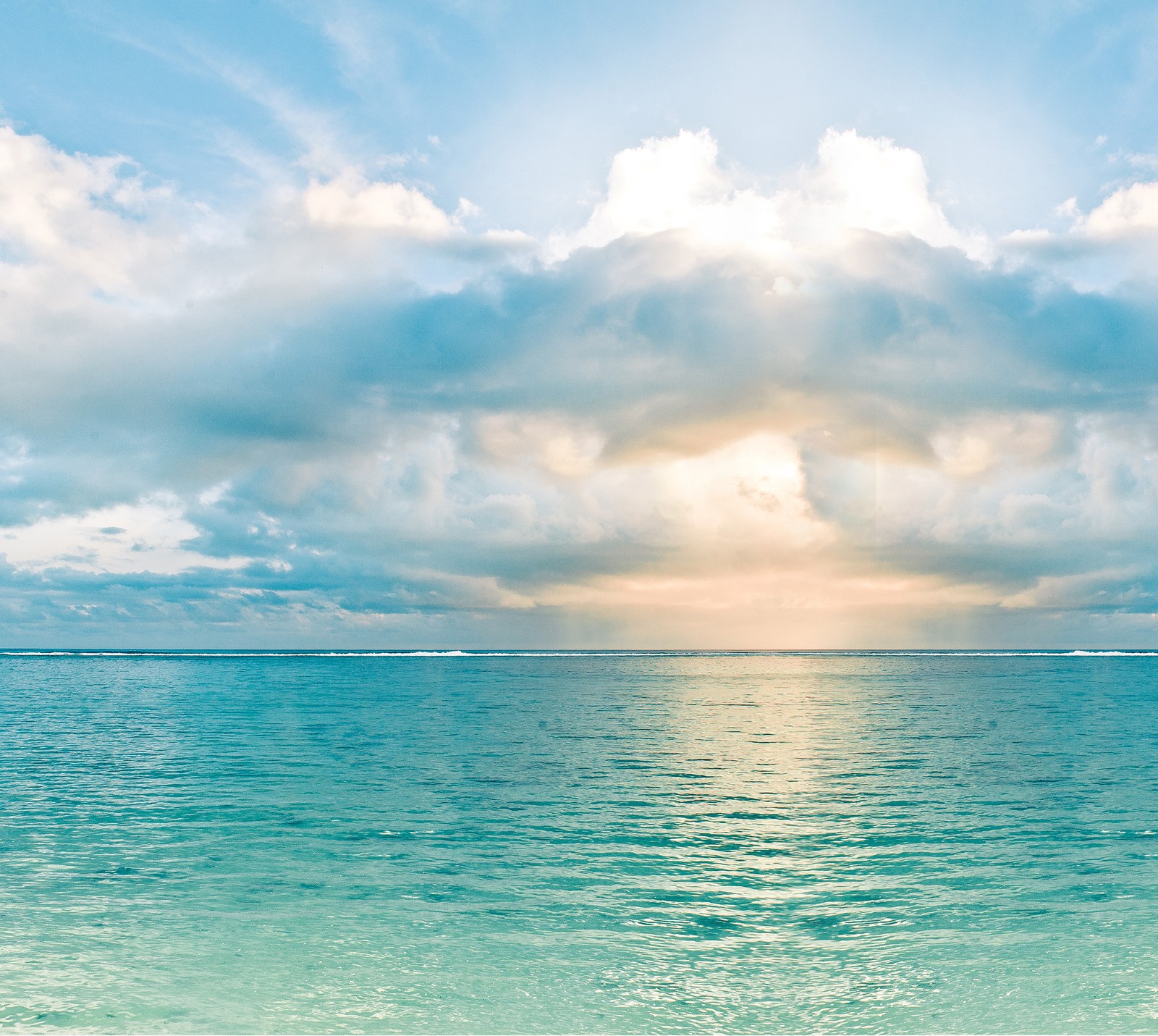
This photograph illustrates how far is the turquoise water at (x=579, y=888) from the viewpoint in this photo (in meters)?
17.2

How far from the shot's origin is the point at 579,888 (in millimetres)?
24641

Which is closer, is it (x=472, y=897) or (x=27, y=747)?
(x=472, y=897)

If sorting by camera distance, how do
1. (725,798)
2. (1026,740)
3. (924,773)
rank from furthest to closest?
(1026,740)
(924,773)
(725,798)

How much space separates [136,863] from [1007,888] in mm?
27452

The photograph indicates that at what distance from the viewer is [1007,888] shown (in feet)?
81.4

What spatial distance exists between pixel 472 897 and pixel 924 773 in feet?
106

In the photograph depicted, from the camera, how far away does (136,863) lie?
27.7 meters

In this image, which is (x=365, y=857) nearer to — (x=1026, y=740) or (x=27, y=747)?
(x=27, y=747)

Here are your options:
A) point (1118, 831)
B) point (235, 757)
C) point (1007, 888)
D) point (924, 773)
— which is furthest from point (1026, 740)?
point (235, 757)

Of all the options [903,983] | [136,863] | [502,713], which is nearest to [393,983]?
[903,983]

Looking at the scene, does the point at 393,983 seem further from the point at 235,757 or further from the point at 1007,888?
the point at 235,757

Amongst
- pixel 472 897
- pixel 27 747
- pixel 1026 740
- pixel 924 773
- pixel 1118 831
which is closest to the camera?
pixel 472 897

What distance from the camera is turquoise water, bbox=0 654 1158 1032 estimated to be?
17203 millimetres

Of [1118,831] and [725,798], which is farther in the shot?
[725,798]
